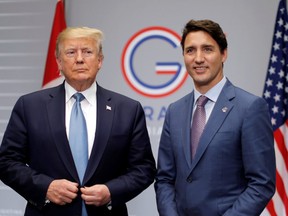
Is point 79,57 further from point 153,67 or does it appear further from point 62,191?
point 153,67

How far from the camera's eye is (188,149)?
219 centimetres

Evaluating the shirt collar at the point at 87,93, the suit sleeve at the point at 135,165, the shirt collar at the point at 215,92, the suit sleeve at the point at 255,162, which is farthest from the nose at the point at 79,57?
the suit sleeve at the point at 255,162

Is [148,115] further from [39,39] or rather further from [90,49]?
[90,49]

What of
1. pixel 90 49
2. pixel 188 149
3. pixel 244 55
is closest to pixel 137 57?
pixel 244 55

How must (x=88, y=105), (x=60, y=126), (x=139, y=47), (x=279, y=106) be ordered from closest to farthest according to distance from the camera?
(x=60, y=126), (x=88, y=105), (x=279, y=106), (x=139, y=47)

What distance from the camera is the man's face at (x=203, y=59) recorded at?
2209mm

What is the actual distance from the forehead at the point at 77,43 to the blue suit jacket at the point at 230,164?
639 millimetres

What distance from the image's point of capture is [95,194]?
2180 mm

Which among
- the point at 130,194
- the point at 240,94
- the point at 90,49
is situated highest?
the point at 90,49

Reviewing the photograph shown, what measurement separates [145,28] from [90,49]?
2020mm

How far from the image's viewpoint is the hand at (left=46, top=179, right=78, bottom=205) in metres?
2.18

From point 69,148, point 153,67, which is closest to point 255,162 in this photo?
point 69,148

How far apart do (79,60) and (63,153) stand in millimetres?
433

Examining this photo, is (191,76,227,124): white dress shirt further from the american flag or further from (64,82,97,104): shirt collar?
the american flag
